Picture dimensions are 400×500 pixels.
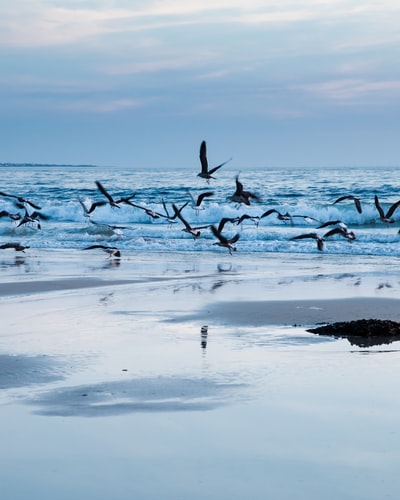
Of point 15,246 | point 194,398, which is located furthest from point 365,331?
point 15,246

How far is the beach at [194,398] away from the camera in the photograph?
5.37m

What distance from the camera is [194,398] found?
23.6ft

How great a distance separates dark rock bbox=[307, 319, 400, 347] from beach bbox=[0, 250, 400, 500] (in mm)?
206

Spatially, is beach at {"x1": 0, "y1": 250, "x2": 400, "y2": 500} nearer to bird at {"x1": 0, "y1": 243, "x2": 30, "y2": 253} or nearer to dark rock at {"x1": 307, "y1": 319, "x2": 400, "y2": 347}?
dark rock at {"x1": 307, "y1": 319, "x2": 400, "y2": 347}

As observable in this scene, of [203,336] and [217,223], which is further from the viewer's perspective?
[217,223]

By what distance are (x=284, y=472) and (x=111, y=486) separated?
3.24ft

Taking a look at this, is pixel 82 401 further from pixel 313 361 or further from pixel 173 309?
pixel 173 309

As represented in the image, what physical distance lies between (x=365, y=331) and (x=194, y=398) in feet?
10.6

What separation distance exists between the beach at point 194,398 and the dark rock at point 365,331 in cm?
21

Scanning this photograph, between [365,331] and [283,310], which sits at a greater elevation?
[365,331]

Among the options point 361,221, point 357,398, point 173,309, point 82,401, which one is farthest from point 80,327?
point 361,221

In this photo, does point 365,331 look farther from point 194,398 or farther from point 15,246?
point 15,246

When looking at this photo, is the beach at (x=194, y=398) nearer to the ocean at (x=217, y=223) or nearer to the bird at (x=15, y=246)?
the ocean at (x=217, y=223)

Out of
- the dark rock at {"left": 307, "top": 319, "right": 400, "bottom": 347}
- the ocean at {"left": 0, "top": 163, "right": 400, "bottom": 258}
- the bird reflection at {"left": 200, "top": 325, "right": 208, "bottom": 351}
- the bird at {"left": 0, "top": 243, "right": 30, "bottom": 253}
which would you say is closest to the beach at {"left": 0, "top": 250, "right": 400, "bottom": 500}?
the bird reflection at {"left": 200, "top": 325, "right": 208, "bottom": 351}
